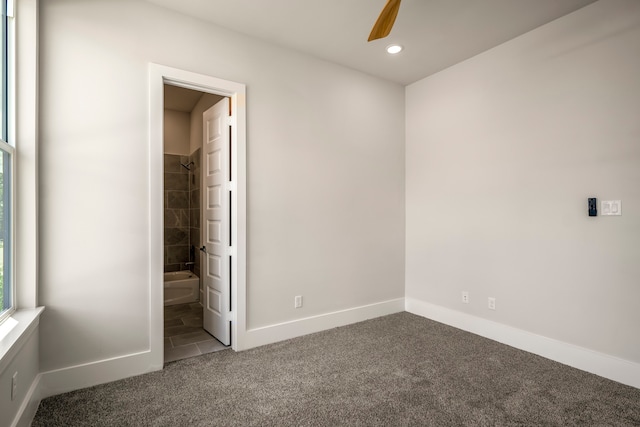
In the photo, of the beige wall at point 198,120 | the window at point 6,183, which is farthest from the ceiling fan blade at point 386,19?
the beige wall at point 198,120

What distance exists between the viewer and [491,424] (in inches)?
77.5

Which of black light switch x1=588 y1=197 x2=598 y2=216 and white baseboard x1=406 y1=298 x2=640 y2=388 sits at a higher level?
black light switch x1=588 y1=197 x2=598 y2=216

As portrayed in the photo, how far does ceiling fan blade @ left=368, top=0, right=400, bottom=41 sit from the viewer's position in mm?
1973

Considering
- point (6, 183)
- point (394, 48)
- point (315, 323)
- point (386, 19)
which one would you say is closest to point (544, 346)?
point (315, 323)

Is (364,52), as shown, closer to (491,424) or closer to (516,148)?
(516,148)

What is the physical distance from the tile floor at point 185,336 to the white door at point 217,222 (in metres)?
0.10

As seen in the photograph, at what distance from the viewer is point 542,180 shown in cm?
298

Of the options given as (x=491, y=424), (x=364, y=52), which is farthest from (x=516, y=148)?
(x=491, y=424)

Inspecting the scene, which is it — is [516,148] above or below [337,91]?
below

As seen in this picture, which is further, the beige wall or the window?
the beige wall

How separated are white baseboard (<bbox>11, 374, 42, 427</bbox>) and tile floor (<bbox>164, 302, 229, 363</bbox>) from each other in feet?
2.75

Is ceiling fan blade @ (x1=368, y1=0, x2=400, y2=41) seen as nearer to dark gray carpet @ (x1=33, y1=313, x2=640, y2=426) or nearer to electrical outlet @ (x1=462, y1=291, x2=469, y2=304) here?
dark gray carpet @ (x1=33, y1=313, x2=640, y2=426)

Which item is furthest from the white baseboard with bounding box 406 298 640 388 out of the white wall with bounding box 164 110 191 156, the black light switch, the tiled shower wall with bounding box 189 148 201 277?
the white wall with bounding box 164 110 191 156

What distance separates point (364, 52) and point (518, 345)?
3.18m
